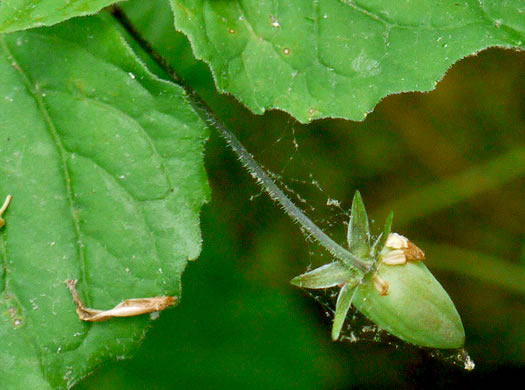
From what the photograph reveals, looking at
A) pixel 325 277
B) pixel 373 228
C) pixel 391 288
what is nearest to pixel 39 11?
pixel 325 277

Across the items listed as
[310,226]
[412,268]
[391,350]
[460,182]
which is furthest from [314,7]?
[391,350]

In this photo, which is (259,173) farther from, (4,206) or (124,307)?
(4,206)

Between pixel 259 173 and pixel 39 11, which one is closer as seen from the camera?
pixel 39 11

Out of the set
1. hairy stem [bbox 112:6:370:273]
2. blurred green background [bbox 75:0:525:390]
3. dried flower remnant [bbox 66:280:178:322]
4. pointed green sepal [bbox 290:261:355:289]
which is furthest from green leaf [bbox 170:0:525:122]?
blurred green background [bbox 75:0:525:390]

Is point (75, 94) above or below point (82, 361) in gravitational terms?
above

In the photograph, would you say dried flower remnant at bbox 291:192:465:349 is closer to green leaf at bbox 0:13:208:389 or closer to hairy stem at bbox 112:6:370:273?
hairy stem at bbox 112:6:370:273

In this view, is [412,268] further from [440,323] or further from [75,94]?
[75,94]
